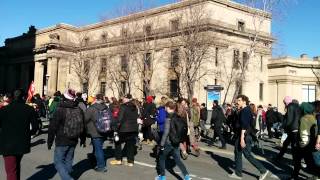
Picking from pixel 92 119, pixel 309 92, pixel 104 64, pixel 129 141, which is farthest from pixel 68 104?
pixel 309 92

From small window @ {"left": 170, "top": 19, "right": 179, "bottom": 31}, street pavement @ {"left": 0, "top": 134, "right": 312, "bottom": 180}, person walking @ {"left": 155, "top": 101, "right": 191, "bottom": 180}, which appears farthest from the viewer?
small window @ {"left": 170, "top": 19, "right": 179, "bottom": 31}

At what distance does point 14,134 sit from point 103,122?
318 cm

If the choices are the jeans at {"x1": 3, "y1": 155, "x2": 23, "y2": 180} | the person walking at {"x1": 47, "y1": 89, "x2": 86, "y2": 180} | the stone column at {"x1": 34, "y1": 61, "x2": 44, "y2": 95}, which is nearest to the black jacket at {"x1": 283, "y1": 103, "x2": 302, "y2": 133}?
the person walking at {"x1": 47, "y1": 89, "x2": 86, "y2": 180}

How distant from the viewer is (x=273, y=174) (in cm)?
1059

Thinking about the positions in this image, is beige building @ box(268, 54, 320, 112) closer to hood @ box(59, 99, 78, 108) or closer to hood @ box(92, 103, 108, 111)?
hood @ box(92, 103, 108, 111)

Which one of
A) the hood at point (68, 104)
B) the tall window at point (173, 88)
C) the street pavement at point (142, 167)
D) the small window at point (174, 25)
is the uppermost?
the small window at point (174, 25)

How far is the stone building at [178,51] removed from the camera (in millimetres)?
39344

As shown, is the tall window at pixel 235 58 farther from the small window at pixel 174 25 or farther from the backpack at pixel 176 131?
the backpack at pixel 176 131

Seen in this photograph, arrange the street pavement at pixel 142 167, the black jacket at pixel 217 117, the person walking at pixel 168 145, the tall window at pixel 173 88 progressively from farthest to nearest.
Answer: the tall window at pixel 173 88 → the black jacket at pixel 217 117 → the street pavement at pixel 142 167 → the person walking at pixel 168 145

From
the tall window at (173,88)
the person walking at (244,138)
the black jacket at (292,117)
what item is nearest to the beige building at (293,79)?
the tall window at (173,88)

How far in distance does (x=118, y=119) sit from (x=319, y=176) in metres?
5.02

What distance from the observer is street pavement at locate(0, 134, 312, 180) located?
9.55m

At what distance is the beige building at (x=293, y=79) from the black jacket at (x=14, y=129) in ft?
161

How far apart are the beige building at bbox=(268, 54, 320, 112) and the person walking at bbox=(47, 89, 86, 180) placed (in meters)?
48.0
